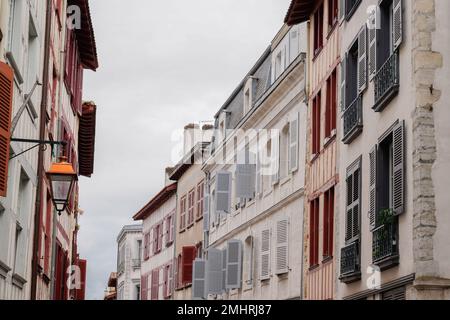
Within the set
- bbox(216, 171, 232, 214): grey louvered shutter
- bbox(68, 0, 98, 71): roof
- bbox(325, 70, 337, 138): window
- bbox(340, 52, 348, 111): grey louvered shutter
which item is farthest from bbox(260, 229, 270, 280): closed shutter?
bbox(340, 52, 348, 111): grey louvered shutter

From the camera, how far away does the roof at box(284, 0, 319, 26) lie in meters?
27.4

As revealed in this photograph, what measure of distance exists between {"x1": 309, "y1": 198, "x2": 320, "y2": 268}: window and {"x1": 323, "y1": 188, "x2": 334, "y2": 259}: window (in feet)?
3.02

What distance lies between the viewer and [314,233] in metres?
26.3

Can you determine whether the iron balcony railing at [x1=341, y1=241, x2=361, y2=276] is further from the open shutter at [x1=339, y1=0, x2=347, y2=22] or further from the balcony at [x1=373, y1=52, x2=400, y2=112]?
the open shutter at [x1=339, y1=0, x2=347, y2=22]

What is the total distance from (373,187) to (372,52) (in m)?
2.60

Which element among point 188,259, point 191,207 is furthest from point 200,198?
point 188,259

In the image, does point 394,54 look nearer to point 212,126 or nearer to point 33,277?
point 33,277

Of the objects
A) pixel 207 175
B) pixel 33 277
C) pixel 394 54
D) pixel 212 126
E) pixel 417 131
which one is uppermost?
pixel 212 126

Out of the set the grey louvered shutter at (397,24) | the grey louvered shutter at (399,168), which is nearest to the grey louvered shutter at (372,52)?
the grey louvered shutter at (397,24)

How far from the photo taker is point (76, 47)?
32625 millimetres
